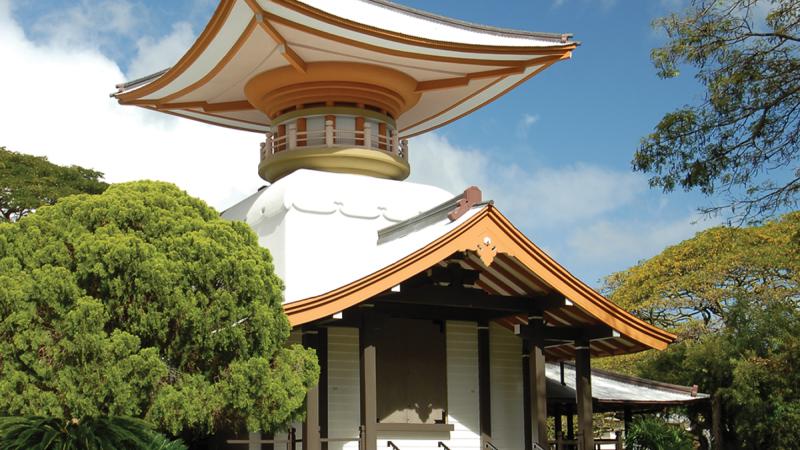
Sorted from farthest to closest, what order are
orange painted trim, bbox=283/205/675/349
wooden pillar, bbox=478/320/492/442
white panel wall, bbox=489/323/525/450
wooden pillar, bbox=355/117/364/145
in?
wooden pillar, bbox=355/117/364/145
white panel wall, bbox=489/323/525/450
wooden pillar, bbox=478/320/492/442
orange painted trim, bbox=283/205/675/349

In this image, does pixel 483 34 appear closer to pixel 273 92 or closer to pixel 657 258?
pixel 273 92

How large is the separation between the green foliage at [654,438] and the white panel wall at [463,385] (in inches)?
135

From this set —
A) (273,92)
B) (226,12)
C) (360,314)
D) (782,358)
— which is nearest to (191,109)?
(273,92)

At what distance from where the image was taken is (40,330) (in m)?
12.6

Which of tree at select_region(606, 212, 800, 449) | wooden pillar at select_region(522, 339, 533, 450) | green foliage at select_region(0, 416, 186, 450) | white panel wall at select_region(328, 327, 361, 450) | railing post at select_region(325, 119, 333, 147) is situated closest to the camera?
green foliage at select_region(0, 416, 186, 450)

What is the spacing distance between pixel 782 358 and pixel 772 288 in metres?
10.4

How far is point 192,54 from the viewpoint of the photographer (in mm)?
Result: 20375

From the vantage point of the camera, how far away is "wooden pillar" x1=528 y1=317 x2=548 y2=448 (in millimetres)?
17734

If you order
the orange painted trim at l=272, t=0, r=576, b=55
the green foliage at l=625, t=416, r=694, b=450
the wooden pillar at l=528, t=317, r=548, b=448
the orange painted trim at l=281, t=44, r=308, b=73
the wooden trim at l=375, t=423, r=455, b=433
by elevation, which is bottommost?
the green foliage at l=625, t=416, r=694, b=450

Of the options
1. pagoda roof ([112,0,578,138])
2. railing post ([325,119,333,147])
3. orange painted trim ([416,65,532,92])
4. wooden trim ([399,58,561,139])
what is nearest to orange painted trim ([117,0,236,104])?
pagoda roof ([112,0,578,138])

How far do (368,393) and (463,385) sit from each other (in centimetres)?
347

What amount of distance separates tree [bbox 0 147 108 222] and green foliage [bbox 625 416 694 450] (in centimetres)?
2037

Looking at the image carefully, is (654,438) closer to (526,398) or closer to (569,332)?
(526,398)

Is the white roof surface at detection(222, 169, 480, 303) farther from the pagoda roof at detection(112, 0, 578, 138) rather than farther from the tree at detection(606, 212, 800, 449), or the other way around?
the tree at detection(606, 212, 800, 449)
